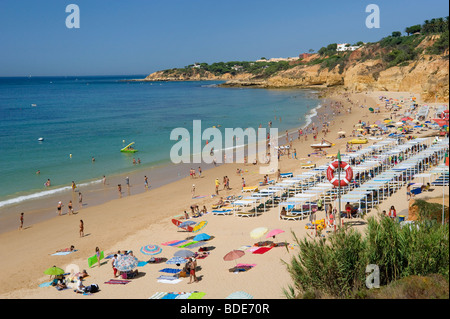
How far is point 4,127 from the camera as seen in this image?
50812 mm

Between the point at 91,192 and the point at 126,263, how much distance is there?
494 inches

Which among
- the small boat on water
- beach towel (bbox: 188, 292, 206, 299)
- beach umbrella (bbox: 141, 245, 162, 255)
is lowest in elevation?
beach towel (bbox: 188, 292, 206, 299)

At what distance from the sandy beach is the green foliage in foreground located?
6.72ft

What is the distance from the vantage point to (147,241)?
15.5 m

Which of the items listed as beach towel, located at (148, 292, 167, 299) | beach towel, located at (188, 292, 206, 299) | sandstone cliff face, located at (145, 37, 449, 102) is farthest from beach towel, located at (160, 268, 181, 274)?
sandstone cliff face, located at (145, 37, 449, 102)

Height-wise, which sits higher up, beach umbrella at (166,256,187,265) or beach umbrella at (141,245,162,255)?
beach umbrella at (166,256,187,265)

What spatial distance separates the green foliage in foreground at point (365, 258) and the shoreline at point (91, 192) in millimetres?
14814

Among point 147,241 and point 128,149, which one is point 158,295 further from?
point 128,149

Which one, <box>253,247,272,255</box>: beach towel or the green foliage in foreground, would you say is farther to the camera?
<box>253,247,272,255</box>: beach towel

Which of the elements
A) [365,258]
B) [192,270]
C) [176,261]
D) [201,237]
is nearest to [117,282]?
[176,261]

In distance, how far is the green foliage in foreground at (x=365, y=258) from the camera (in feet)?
24.7

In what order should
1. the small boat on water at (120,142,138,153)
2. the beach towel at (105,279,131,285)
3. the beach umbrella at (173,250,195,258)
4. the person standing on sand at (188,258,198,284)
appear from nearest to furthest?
the person standing on sand at (188,258,198,284), the beach towel at (105,279,131,285), the beach umbrella at (173,250,195,258), the small boat on water at (120,142,138,153)

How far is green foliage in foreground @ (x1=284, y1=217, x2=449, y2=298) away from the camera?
7531mm

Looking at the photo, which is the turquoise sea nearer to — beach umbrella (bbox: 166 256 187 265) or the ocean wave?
the ocean wave
